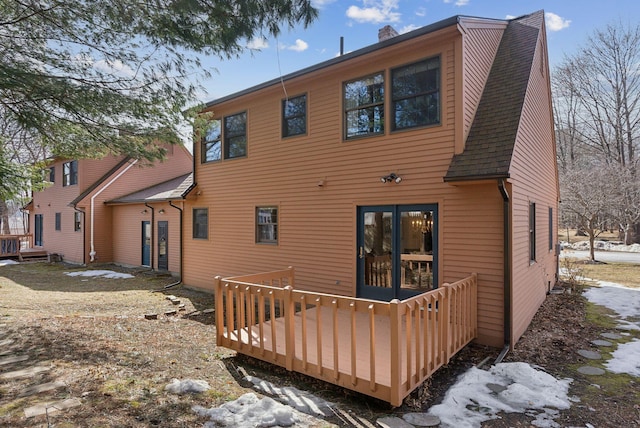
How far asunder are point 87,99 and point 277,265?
489cm

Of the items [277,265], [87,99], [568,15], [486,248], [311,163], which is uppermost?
[568,15]

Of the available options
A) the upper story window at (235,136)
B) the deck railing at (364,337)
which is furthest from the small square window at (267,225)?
the deck railing at (364,337)

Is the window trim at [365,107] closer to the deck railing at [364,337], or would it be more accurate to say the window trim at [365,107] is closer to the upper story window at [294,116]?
the upper story window at [294,116]

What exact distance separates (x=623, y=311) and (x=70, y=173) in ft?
73.0

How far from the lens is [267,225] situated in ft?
28.7

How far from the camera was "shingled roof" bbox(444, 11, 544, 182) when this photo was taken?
5.28 m

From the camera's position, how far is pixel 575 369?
4.76 meters

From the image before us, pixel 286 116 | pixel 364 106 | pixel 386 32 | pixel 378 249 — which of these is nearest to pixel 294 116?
pixel 286 116

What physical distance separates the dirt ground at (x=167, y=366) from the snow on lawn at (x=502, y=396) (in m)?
0.14

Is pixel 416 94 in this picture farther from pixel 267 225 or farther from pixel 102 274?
pixel 102 274

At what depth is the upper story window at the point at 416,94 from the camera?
238 inches

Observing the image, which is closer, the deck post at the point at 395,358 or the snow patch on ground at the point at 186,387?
the deck post at the point at 395,358

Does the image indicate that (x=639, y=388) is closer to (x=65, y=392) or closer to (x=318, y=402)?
(x=318, y=402)

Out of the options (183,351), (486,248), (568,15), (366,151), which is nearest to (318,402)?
(183,351)
